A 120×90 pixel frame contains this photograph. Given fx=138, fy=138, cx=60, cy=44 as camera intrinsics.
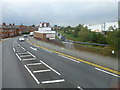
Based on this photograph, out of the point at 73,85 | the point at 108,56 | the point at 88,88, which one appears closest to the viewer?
the point at 88,88

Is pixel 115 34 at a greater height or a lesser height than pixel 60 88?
greater

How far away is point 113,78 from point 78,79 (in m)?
2.19

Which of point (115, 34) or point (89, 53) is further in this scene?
point (115, 34)

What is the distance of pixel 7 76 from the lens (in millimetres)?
9703

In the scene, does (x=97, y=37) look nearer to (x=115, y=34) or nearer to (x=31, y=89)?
(x=115, y=34)

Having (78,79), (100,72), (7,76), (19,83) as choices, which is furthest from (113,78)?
(7,76)

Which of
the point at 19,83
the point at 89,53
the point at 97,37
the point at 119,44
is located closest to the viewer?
the point at 19,83

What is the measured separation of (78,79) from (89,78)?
70 centimetres

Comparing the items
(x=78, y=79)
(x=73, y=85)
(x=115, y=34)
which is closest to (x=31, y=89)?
(x=73, y=85)

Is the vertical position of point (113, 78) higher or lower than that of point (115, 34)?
lower

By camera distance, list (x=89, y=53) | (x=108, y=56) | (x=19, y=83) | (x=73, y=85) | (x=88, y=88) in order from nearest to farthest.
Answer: (x=88, y=88) < (x=73, y=85) < (x=19, y=83) < (x=108, y=56) < (x=89, y=53)

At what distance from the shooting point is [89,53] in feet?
52.3

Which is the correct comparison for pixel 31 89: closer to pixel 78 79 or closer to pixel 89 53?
pixel 78 79

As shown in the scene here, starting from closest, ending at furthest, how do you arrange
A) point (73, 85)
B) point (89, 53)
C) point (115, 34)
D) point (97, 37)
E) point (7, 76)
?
point (73, 85) < point (7, 76) < point (89, 53) < point (115, 34) < point (97, 37)
